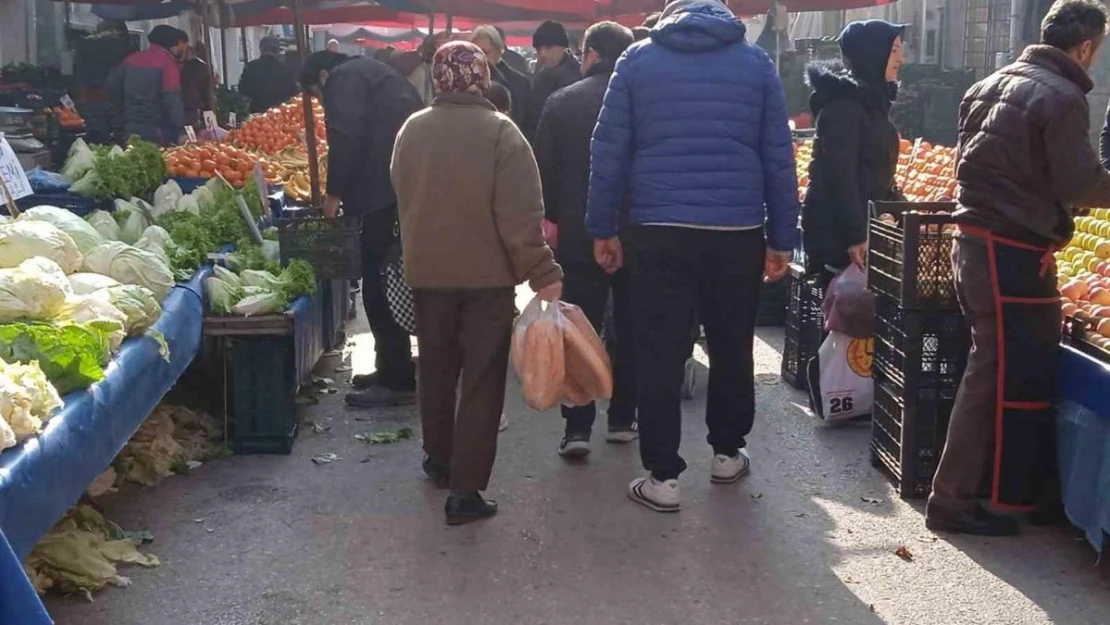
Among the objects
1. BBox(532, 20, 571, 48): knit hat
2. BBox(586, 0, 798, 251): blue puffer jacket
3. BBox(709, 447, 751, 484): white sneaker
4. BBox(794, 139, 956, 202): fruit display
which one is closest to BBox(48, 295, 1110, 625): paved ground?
BBox(709, 447, 751, 484): white sneaker

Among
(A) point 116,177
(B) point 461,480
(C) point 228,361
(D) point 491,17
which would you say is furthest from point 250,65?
(B) point 461,480

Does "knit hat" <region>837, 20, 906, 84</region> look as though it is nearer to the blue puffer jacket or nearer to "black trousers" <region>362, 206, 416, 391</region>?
the blue puffer jacket

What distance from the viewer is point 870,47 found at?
20.1ft

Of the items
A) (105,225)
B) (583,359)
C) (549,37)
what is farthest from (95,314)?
(549,37)

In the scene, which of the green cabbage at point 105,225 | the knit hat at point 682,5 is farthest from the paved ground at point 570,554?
the knit hat at point 682,5

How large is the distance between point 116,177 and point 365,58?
6.29 feet

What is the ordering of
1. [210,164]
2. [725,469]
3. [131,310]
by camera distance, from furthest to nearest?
[210,164], [725,469], [131,310]

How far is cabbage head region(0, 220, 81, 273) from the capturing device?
5.14 metres

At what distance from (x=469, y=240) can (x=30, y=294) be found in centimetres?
156

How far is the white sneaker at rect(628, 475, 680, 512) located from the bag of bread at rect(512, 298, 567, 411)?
21.4 inches

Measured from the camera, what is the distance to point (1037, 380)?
4723mm

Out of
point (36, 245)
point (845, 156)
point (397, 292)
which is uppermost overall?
point (845, 156)

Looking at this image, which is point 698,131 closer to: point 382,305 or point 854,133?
point 854,133

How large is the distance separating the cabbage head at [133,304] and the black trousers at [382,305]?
2.02 meters
